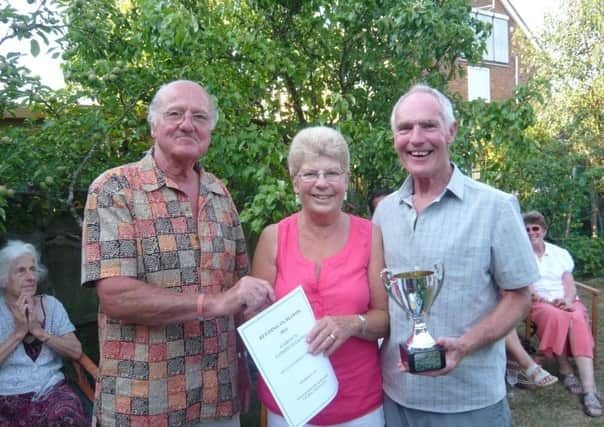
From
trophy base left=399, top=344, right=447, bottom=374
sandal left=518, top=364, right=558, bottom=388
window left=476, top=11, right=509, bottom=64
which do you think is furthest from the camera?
window left=476, top=11, right=509, bottom=64

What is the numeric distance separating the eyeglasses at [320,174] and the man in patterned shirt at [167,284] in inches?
17.3

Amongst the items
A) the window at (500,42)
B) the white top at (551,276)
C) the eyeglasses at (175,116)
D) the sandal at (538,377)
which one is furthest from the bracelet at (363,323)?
the window at (500,42)

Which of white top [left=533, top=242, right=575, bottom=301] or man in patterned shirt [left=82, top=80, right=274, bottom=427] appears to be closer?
man in patterned shirt [left=82, top=80, right=274, bottom=427]

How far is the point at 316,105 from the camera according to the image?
4.95 meters

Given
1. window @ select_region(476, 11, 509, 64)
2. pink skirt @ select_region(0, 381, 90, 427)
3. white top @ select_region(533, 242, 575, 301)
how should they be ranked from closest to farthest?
1. pink skirt @ select_region(0, 381, 90, 427)
2. white top @ select_region(533, 242, 575, 301)
3. window @ select_region(476, 11, 509, 64)

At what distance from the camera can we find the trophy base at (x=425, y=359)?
189cm

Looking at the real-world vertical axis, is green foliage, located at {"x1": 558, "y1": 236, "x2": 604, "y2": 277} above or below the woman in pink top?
below

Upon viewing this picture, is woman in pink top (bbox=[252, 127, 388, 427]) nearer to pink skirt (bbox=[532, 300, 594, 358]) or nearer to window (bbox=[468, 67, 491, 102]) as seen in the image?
pink skirt (bbox=[532, 300, 594, 358])

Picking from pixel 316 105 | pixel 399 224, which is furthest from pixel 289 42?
pixel 399 224

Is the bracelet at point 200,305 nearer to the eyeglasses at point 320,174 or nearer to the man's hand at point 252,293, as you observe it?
the man's hand at point 252,293

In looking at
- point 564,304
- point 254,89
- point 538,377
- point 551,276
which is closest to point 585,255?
point 551,276

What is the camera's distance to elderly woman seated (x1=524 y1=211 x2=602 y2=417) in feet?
17.3

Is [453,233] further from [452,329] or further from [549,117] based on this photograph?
[549,117]

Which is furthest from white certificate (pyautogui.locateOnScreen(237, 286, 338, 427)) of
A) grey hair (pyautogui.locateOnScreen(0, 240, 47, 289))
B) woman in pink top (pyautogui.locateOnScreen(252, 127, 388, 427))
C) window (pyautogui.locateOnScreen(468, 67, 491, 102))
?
window (pyautogui.locateOnScreen(468, 67, 491, 102))
